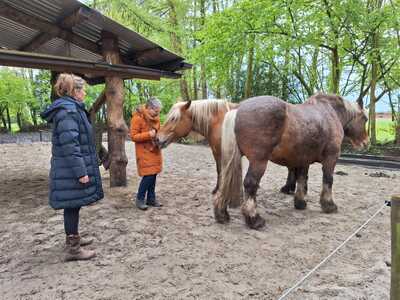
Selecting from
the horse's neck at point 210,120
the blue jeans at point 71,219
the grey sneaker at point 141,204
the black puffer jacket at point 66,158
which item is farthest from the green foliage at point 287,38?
the blue jeans at point 71,219

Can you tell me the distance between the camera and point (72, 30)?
503cm

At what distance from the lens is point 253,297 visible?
84.9 inches

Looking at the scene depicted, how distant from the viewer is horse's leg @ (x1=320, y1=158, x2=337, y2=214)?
3939 millimetres

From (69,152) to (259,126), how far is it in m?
1.90

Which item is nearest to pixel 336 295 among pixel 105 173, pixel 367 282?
pixel 367 282

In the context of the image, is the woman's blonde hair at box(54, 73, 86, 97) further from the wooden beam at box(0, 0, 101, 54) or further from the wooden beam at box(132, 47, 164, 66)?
the wooden beam at box(132, 47, 164, 66)

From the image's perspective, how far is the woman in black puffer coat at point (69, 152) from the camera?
2.41m

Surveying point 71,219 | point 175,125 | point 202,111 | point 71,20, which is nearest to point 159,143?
point 175,125

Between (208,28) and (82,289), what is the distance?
8.37 metres

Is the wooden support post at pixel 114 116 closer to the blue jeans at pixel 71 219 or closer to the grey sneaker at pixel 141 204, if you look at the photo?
the grey sneaker at pixel 141 204

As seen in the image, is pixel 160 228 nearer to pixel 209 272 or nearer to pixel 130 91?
pixel 209 272

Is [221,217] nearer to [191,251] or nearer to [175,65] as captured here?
[191,251]

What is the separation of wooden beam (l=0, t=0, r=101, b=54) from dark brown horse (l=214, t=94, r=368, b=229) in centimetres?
327

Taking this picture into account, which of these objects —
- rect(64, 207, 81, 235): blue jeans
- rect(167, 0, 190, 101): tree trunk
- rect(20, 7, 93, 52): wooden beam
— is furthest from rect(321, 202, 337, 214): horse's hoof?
rect(167, 0, 190, 101): tree trunk
